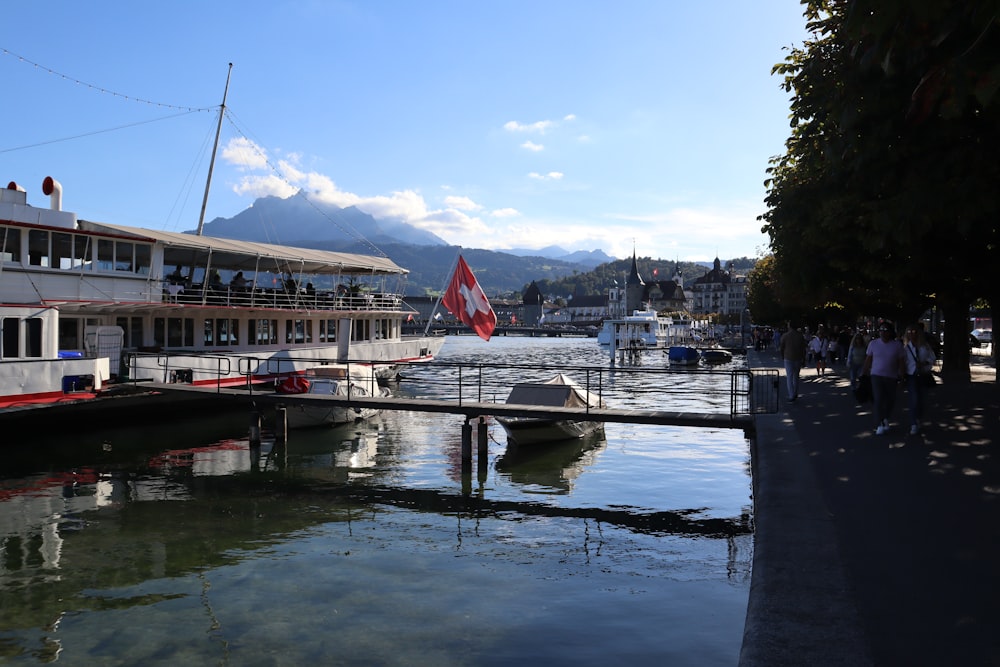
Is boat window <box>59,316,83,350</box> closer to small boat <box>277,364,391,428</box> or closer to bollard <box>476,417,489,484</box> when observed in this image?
small boat <box>277,364,391,428</box>

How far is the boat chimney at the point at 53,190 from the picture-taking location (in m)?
29.3

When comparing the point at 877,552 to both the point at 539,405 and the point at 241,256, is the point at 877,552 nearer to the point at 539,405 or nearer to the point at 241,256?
the point at 539,405

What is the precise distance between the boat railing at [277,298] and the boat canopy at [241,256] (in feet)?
4.41

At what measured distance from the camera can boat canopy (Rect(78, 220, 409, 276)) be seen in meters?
29.7

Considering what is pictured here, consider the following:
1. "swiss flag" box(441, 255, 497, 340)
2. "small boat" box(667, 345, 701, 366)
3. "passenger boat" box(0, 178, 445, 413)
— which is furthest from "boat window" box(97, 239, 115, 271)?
"small boat" box(667, 345, 701, 366)

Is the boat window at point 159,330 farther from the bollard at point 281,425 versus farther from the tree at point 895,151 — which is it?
the tree at point 895,151

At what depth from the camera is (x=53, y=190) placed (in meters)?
29.4

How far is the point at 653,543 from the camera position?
14586 millimetres

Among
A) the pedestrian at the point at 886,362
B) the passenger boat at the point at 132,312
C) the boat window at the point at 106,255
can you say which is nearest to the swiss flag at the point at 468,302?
the passenger boat at the point at 132,312

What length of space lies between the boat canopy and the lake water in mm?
8564

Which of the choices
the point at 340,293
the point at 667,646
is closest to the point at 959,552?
the point at 667,646

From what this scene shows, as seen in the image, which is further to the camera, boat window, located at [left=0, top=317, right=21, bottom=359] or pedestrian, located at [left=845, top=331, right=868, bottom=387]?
pedestrian, located at [left=845, top=331, right=868, bottom=387]

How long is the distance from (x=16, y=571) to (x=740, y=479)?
16466 millimetres

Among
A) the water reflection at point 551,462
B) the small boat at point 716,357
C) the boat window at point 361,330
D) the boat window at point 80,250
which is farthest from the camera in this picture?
the small boat at point 716,357
